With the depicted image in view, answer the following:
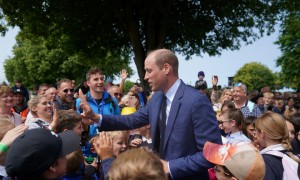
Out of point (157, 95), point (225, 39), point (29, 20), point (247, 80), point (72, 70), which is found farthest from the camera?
point (247, 80)

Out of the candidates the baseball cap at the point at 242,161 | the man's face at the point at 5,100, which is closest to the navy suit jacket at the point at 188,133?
the baseball cap at the point at 242,161

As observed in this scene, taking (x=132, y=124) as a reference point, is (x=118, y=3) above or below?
above

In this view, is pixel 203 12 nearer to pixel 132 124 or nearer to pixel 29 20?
pixel 29 20

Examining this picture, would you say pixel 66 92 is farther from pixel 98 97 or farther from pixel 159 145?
pixel 159 145

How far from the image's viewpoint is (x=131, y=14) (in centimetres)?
1767

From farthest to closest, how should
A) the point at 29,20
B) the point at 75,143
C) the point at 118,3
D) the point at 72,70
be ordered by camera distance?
the point at 72,70
the point at 29,20
the point at 118,3
the point at 75,143

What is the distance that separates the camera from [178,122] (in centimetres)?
329

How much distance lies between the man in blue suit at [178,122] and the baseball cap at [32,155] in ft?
3.66

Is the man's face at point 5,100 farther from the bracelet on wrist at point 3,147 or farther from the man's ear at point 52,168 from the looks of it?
the man's ear at point 52,168

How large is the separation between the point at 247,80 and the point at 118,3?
102098mm

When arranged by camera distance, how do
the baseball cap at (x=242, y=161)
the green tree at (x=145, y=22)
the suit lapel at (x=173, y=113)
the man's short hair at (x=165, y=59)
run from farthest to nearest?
1. the green tree at (x=145, y=22)
2. the man's short hair at (x=165, y=59)
3. the suit lapel at (x=173, y=113)
4. the baseball cap at (x=242, y=161)

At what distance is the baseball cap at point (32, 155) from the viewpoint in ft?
7.11

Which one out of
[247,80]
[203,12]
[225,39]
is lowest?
[247,80]

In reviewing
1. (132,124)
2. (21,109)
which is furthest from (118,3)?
(132,124)
